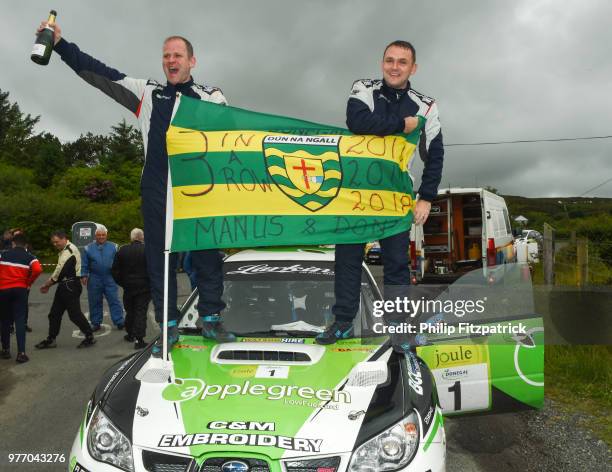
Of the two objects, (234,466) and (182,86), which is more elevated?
(182,86)

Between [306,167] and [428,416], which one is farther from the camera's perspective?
[306,167]

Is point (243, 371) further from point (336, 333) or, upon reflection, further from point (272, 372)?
Result: point (336, 333)

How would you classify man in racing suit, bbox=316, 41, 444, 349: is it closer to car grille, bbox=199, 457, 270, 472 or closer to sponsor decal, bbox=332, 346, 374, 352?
sponsor decal, bbox=332, 346, 374, 352

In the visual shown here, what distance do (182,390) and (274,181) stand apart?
1524 mm

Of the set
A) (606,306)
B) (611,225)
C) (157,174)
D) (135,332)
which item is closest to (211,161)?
(157,174)

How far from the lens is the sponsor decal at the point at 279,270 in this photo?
4.65 m

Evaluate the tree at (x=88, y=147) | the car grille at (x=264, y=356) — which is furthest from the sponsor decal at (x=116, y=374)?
the tree at (x=88, y=147)

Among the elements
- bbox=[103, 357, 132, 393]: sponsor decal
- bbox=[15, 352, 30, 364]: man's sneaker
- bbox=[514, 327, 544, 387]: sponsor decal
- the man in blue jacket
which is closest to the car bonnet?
bbox=[103, 357, 132, 393]: sponsor decal

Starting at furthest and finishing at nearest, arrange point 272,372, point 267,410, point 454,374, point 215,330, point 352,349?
1. point 454,374
2. point 215,330
3. point 352,349
4. point 272,372
5. point 267,410

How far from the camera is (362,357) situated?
11.4ft

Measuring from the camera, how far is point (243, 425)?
2750 mm

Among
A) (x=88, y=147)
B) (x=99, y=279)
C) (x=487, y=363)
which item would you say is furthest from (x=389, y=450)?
(x=88, y=147)

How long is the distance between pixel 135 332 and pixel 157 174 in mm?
5286

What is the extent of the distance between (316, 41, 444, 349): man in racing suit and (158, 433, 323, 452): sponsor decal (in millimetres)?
1125
